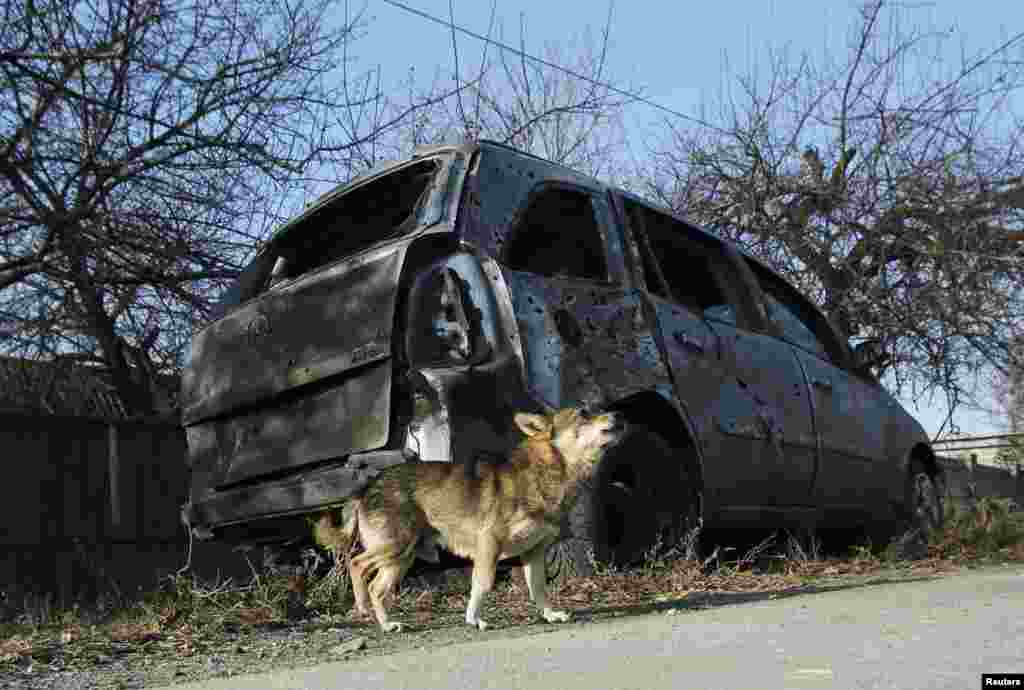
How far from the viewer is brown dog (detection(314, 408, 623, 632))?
4609mm

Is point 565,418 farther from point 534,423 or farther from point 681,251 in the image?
point 681,251

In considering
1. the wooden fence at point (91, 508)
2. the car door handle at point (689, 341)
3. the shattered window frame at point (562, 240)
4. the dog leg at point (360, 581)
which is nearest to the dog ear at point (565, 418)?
the shattered window frame at point (562, 240)

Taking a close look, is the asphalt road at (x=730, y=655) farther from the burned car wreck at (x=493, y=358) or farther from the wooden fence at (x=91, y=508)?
the wooden fence at (x=91, y=508)

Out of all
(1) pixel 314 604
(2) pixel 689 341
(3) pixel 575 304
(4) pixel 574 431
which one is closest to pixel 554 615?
(4) pixel 574 431

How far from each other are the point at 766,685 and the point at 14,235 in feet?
21.1

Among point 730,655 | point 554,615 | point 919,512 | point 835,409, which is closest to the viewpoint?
point 730,655

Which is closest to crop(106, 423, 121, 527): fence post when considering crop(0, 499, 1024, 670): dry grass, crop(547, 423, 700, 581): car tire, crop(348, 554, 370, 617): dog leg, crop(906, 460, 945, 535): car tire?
crop(0, 499, 1024, 670): dry grass

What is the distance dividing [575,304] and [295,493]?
1497 millimetres

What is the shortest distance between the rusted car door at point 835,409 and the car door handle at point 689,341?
1.29 metres

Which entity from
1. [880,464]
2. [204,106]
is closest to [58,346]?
[204,106]

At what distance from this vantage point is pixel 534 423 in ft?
15.3

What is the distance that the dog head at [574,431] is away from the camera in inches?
→ 184

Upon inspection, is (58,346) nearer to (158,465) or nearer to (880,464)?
(158,465)

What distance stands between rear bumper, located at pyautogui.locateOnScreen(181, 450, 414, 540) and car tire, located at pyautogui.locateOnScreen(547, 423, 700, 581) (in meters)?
1.02
